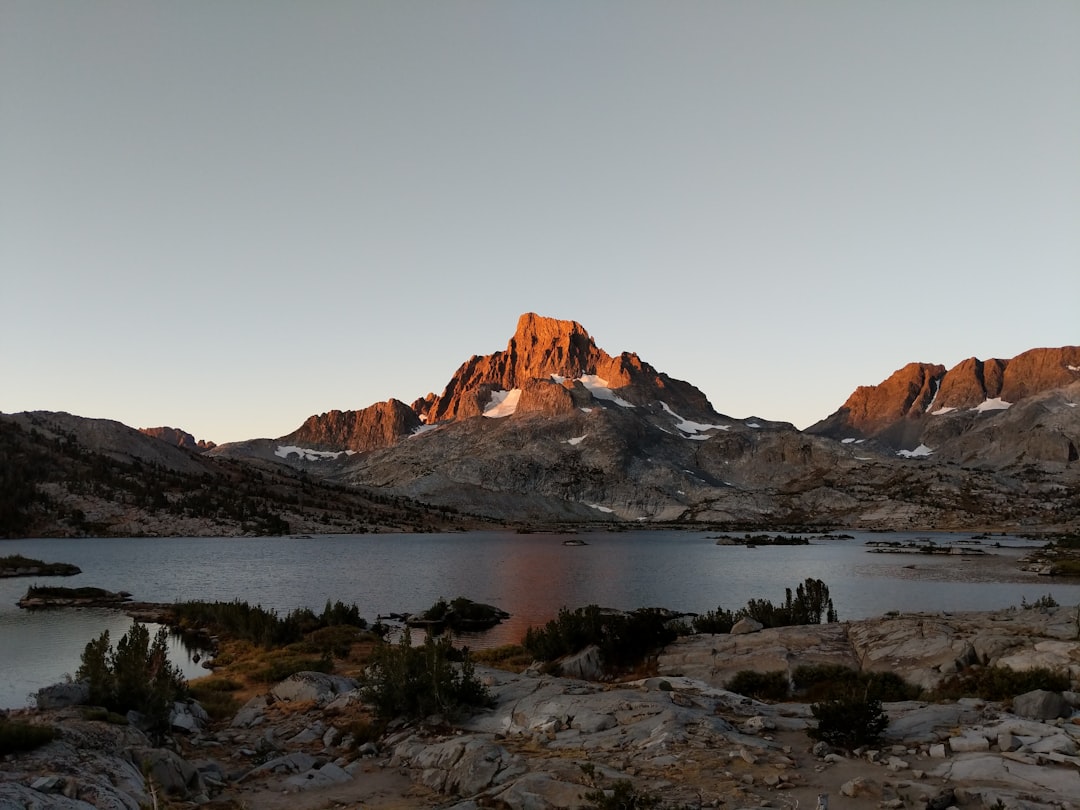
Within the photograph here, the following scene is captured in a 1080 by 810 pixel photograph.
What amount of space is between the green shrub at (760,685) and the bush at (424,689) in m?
9.73

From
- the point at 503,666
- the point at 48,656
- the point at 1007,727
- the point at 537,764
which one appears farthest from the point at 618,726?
the point at 48,656

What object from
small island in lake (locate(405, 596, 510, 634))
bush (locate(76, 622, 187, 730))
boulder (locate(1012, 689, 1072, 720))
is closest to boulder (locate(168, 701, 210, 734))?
bush (locate(76, 622, 187, 730))

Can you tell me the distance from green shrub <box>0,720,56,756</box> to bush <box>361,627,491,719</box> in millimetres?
8526

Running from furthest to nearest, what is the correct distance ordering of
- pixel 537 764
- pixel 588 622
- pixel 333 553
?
pixel 333 553 < pixel 588 622 < pixel 537 764

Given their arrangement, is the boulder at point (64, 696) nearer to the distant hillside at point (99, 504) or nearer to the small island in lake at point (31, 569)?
the small island in lake at point (31, 569)

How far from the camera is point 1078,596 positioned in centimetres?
6244

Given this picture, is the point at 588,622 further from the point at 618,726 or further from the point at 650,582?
the point at 650,582

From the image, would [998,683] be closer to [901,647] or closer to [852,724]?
[901,647]

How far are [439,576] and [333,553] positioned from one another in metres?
44.2

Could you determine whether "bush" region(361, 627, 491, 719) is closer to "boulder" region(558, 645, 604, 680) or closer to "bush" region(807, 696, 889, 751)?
"boulder" region(558, 645, 604, 680)

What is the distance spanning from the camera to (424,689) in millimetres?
20953

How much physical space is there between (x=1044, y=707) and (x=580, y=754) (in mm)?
11313

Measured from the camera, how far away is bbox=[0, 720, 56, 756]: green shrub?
1441 centimetres

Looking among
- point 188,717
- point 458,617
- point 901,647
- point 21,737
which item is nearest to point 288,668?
point 188,717
